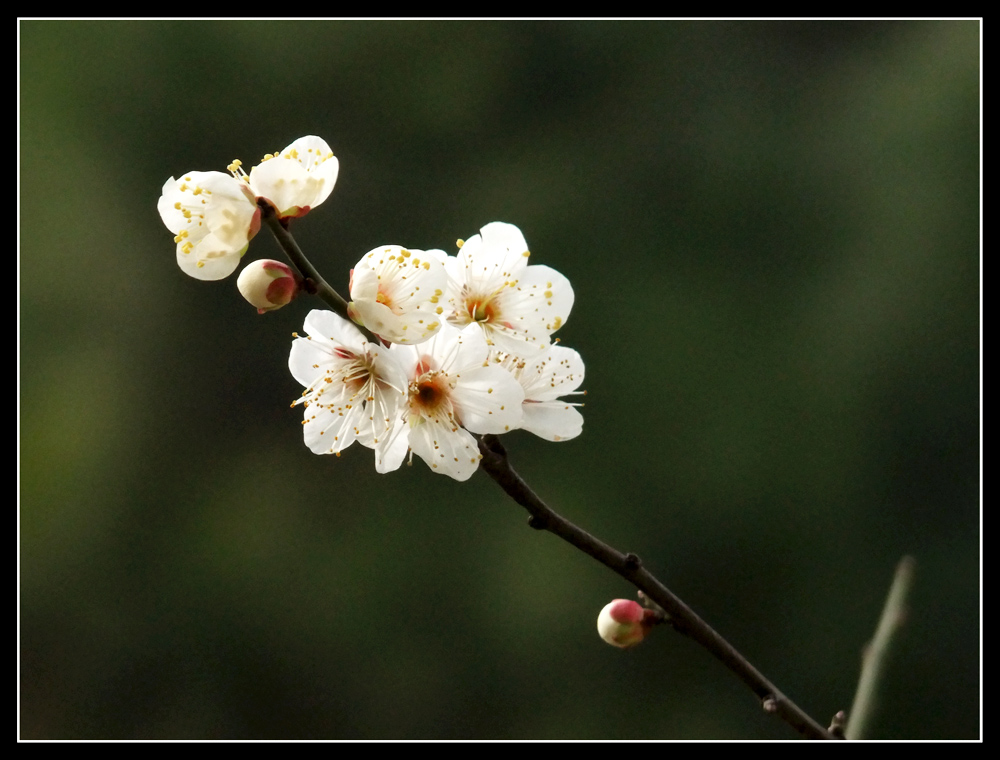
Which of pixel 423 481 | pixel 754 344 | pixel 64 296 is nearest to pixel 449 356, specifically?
pixel 423 481

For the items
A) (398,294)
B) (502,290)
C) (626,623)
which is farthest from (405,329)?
(626,623)

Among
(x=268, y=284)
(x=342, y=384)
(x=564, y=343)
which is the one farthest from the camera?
(x=564, y=343)

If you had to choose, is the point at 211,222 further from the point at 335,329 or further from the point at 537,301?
the point at 537,301

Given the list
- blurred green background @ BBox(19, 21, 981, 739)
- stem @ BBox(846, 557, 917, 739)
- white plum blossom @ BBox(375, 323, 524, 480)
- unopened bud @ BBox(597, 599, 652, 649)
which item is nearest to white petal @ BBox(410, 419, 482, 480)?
white plum blossom @ BBox(375, 323, 524, 480)

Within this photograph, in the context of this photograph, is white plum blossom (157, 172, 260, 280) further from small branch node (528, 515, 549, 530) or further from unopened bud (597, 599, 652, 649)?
unopened bud (597, 599, 652, 649)

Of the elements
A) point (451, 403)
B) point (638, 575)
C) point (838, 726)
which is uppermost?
point (451, 403)

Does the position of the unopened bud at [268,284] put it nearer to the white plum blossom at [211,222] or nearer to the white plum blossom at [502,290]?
the white plum blossom at [211,222]

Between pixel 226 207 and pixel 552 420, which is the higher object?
pixel 226 207
